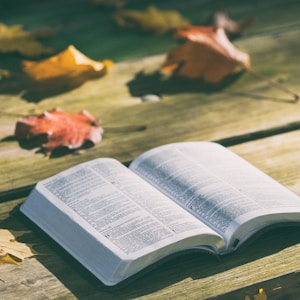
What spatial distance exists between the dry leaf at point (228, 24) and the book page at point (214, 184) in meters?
0.82

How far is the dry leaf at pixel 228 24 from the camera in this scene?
2625 mm

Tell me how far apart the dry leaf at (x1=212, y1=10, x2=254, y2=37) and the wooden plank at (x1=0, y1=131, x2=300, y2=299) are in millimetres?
1071

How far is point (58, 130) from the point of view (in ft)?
6.77

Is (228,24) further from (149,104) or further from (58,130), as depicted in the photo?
(58,130)

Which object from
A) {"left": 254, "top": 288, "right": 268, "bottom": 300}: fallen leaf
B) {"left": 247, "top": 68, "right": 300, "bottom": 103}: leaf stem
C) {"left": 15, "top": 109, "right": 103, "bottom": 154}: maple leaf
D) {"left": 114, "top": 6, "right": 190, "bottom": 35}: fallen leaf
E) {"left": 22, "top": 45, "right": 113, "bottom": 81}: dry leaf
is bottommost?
{"left": 254, "top": 288, "right": 268, "bottom": 300}: fallen leaf

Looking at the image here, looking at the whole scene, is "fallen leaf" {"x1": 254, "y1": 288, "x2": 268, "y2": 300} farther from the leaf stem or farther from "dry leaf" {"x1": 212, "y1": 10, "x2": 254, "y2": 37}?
"dry leaf" {"x1": 212, "y1": 10, "x2": 254, "y2": 37}

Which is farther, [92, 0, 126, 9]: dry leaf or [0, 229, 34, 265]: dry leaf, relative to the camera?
[92, 0, 126, 9]: dry leaf

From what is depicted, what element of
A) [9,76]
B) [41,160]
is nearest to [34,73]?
[9,76]

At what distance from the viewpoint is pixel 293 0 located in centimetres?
289

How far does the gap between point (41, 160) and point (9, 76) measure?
474 mm

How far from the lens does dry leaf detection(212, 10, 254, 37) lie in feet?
8.61

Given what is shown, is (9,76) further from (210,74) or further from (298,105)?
(298,105)

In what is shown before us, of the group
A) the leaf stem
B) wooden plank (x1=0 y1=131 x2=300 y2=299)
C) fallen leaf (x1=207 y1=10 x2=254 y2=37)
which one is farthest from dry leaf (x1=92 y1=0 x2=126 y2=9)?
wooden plank (x1=0 y1=131 x2=300 y2=299)

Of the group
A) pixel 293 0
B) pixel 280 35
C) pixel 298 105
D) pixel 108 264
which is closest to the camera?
pixel 108 264
